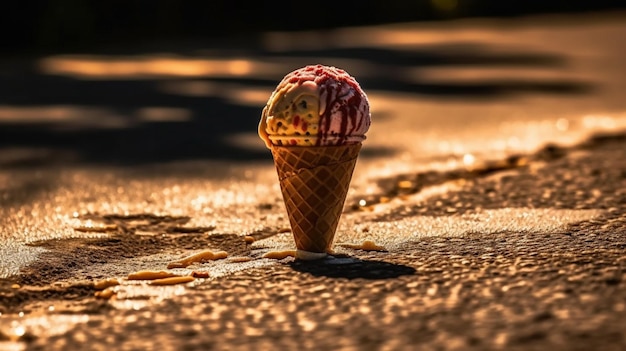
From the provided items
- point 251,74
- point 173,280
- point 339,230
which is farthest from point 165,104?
point 173,280

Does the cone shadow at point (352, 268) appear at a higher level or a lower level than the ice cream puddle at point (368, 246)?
lower

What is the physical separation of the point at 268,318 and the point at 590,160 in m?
4.60

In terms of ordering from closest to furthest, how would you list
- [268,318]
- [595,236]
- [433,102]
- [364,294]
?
[268,318] → [364,294] → [595,236] → [433,102]

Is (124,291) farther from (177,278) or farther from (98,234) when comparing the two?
(98,234)

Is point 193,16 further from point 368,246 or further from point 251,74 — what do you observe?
point 368,246

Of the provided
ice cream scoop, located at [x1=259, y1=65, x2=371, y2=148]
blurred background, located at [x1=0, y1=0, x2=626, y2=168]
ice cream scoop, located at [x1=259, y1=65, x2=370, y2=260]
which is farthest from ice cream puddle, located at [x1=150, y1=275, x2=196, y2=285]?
blurred background, located at [x1=0, y1=0, x2=626, y2=168]

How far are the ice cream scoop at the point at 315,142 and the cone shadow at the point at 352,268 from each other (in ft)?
0.43

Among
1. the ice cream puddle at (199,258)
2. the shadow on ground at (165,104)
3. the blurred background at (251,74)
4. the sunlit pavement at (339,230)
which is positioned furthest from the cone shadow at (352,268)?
the shadow on ground at (165,104)

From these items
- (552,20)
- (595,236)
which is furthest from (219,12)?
(595,236)

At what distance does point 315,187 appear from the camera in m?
5.24

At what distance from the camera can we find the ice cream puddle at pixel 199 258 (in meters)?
5.13

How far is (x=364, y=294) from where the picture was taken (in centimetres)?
445

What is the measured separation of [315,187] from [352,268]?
1.56ft

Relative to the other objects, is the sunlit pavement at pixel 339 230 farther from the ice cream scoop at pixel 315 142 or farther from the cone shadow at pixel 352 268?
the ice cream scoop at pixel 315 142
